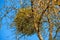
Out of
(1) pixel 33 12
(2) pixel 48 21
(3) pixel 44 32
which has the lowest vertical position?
(3) pixel 44 32

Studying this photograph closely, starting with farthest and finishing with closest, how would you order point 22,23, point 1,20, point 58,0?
point 22,23
point 1,20
point 58,0

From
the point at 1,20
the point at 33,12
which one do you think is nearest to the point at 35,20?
the point at 33,12

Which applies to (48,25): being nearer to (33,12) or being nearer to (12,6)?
(33,12)

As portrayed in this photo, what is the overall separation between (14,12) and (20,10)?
10 cm

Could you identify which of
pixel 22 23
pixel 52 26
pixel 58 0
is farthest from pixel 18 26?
pixel 58 0

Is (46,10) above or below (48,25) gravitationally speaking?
above

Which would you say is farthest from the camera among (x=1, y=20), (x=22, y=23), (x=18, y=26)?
(x=18, y=26)

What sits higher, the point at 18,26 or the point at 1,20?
the point at 1,20

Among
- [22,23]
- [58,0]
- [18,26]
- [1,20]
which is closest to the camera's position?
[58,0]

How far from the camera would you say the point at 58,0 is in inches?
108

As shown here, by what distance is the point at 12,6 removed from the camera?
2.81 m

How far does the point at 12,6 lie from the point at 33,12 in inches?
13.0

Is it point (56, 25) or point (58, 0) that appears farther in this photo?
point (56, 25)

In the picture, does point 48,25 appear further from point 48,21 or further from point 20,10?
point 20,10
